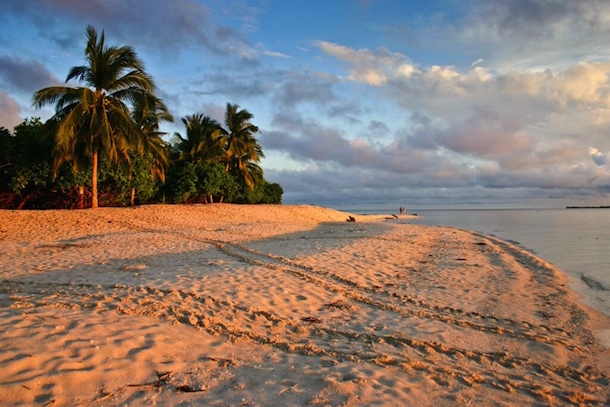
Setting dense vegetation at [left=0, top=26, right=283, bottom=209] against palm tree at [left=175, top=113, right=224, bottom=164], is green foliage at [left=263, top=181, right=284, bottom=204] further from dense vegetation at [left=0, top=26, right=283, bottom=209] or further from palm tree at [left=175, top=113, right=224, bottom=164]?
dense vegetation at [left=0, top=26, right=283, bottom=209]

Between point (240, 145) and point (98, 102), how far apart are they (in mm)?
17594

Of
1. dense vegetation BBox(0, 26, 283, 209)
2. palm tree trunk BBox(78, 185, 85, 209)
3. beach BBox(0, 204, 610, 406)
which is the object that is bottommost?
beach BBox(0, 204, 610, 406)

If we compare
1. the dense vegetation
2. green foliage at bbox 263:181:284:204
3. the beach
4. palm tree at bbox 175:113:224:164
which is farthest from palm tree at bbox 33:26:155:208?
green foliage at bbox 263:181:284:204

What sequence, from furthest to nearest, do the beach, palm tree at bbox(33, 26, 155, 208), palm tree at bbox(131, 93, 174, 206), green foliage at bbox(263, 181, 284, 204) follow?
green foliage at bbox(263, 181, 284, 204)
palm tree at bbox(131, 93, 174, 206)
palm tree at bbox(33, 26, 155, 208)
the beach

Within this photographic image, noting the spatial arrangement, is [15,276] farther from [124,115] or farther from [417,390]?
[124,115]

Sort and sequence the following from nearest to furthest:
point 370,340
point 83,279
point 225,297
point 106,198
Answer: point 370,340 → point 225,297 → point 83,279 → point 106,198

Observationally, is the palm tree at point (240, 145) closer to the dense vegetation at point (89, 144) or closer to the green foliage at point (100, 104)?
the dense vegetation at point (89, 144)

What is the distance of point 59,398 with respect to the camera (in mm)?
3221

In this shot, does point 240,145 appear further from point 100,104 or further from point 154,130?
point 100,104

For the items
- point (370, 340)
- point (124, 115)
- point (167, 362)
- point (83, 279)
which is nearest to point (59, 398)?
point (167, 362)

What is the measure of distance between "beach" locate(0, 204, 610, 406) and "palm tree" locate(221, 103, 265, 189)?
26.6 meters

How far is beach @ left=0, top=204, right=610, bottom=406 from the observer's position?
364 centimetres

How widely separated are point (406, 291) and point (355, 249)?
17.0 ft

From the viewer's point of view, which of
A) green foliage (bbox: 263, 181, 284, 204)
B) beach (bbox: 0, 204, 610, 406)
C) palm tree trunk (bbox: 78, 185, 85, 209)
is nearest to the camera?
beach (bbox: 0, 204, 610, 406)
